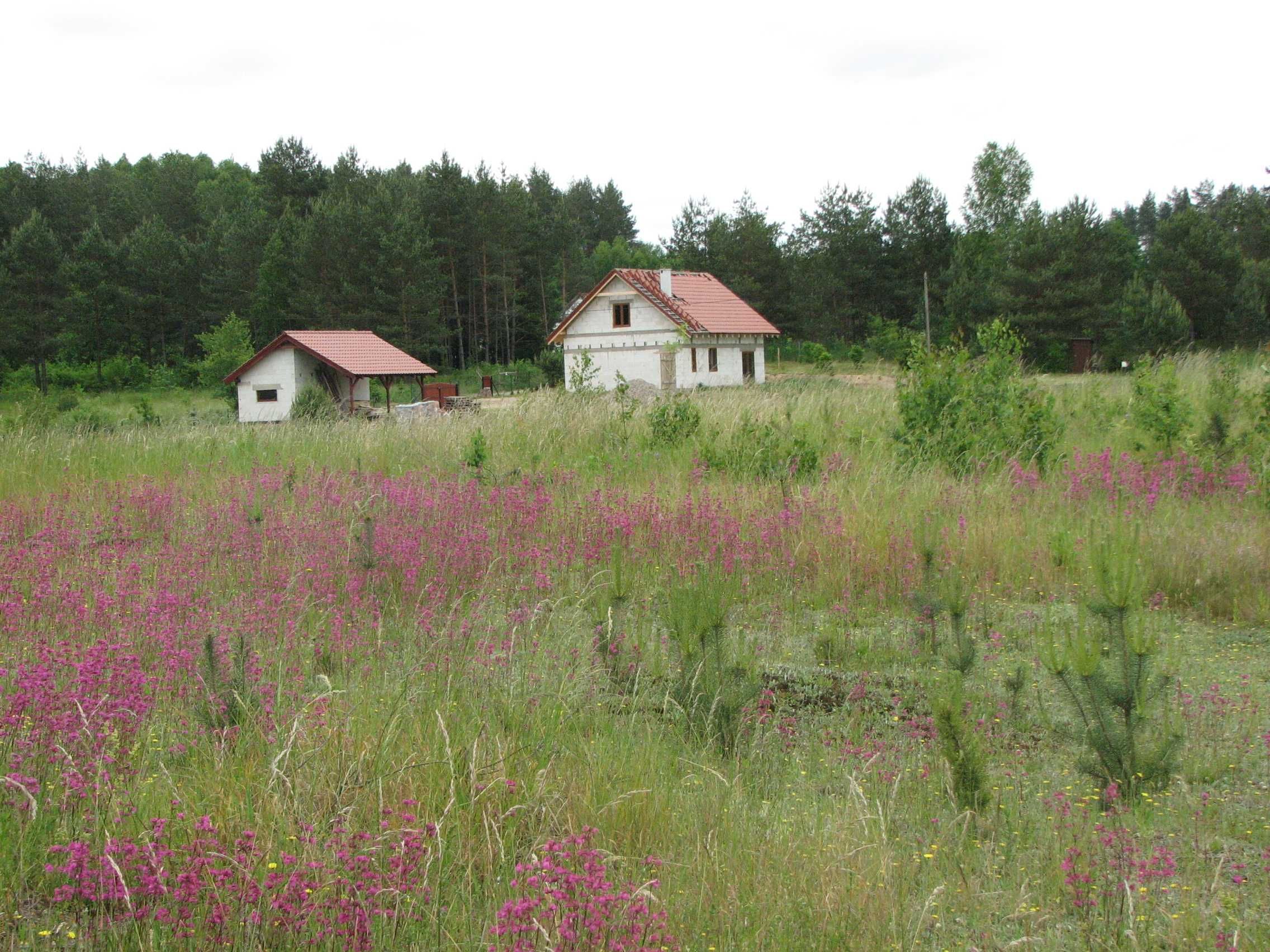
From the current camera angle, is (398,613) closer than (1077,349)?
Yes

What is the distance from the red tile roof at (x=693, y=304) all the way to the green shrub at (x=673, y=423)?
2962cm

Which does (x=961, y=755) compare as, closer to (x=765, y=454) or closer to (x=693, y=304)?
(x=765, y=454)

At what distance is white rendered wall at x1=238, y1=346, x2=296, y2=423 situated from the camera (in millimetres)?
38094

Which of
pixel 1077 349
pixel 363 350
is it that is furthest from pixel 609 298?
pixel 1077 349

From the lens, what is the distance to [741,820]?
3207mm

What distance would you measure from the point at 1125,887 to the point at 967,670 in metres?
1.89

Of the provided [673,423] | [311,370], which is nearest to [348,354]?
[311,370]

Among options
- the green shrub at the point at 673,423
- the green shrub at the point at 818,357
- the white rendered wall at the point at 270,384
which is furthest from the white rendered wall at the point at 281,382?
the green shrub at the point at 673,423

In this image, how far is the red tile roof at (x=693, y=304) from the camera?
44562 millimetres

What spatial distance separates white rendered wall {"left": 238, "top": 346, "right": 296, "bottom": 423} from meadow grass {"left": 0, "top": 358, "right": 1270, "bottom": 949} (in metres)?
30.3

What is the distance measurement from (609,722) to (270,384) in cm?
3741

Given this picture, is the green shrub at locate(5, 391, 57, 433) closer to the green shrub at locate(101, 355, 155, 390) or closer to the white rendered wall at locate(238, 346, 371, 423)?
the white rendered wall at locate(238, 346, 371, 423)

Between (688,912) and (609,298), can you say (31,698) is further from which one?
(609,298)

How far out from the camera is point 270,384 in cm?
3875
